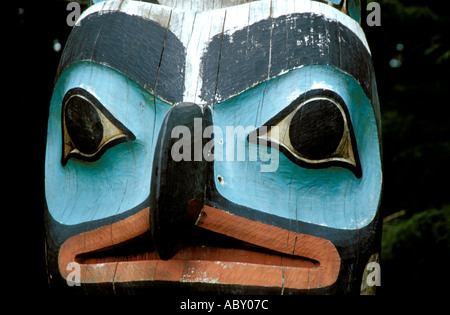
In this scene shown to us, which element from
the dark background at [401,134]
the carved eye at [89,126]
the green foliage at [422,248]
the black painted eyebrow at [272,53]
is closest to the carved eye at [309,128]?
the black painted eyebrow at [272,53]

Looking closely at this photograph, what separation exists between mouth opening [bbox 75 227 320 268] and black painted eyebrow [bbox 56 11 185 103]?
497 millimetres

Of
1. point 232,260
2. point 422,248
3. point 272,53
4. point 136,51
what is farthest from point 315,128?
point 422,248

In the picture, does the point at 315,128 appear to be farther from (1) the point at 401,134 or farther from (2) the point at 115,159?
(1) the point at 401,134

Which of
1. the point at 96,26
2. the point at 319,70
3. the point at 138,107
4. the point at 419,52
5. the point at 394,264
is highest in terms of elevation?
the point at 419,52

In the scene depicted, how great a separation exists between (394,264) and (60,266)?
3.49 meters

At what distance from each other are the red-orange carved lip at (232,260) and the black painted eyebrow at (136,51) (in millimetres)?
489

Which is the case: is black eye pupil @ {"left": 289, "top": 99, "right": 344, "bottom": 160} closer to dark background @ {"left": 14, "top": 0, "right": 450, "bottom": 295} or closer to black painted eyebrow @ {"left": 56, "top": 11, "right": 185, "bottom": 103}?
black painted eyebrow @ {"left": 56, "top": 11, "right": 185, "bottom": 103}

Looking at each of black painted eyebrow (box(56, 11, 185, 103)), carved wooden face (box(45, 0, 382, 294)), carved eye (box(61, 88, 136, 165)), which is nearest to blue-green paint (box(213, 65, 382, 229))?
carved wooden face (box(45, 0, 382, 294))

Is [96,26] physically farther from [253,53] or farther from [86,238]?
[86,238]

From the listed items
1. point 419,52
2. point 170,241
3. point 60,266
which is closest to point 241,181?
point 170,241

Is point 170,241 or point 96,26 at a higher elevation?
point 96,26

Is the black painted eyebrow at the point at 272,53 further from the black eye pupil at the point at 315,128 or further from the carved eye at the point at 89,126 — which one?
the carved eye at the point at 89,126

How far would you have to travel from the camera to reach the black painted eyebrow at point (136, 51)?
6.09ft

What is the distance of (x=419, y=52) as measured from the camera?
5133 mm
